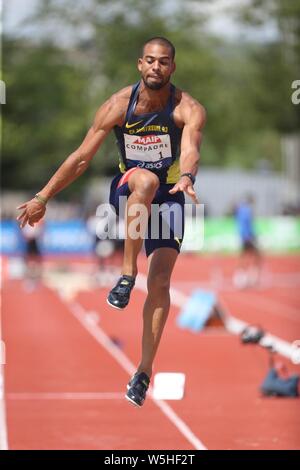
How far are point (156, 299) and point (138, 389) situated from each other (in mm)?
554

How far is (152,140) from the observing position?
6.95 meters

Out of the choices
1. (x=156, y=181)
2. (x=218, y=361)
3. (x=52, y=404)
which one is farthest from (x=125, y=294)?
(x=218, y=361)

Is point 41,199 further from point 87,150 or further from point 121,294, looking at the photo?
point 121,294

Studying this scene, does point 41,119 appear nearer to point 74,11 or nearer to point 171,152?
point 74,11

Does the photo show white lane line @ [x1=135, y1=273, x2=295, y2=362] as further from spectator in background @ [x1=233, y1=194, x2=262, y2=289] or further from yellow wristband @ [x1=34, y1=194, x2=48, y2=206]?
yellow wristband @ [x1=34, y1=194, x2=48, y2=206]

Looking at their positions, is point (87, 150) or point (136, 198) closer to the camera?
point (136, 198)

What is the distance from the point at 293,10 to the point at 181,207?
37.1 metres

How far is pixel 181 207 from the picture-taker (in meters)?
7.22

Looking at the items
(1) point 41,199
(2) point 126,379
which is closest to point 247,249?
(2) point 126,379

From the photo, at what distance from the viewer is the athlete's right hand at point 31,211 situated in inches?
273

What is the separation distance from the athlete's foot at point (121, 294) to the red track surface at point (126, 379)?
494 centimetres

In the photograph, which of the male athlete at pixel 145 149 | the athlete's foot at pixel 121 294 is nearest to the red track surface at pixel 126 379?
the male athlete at pixel 145 149

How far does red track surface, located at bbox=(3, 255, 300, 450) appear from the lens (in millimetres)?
12266

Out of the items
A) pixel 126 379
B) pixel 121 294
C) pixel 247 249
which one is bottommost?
pixel 121 294
